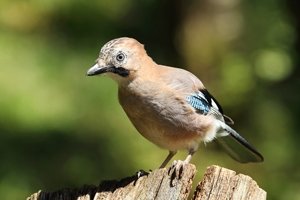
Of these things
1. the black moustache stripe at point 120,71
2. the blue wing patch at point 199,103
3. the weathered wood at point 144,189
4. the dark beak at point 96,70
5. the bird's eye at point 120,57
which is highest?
the blue wing patch at point 199,103

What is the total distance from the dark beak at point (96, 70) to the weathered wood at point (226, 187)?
1020mm

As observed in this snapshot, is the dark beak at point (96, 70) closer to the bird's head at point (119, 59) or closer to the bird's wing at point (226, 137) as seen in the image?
the bird's head at point (119, 59)

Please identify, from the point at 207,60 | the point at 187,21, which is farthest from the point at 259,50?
the point at 187,21

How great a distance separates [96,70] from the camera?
5020 millimetres

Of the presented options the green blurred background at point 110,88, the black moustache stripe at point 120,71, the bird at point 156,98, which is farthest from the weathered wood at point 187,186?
the green blurred background at point 110,88

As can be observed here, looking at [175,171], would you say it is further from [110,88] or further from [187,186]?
[110,88]

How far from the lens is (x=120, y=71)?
205 inches

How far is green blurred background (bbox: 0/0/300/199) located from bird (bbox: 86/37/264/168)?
6.77 ft

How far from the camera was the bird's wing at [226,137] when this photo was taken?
5.45 metres

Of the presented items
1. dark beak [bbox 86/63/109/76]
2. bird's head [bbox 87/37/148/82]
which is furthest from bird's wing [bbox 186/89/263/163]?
dark beak [bbox 86/63/109/76]

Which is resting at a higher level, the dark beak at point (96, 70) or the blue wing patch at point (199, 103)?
the blue wing patch at point (199, 103)

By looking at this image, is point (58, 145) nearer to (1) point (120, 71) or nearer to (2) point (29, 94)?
(2) point (29, 94)

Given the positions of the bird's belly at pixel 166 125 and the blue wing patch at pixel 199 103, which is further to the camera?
the blue wing patch at pixel 199 103

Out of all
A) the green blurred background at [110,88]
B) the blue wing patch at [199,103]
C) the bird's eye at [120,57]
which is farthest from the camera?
the green blurred background at [110,88]
